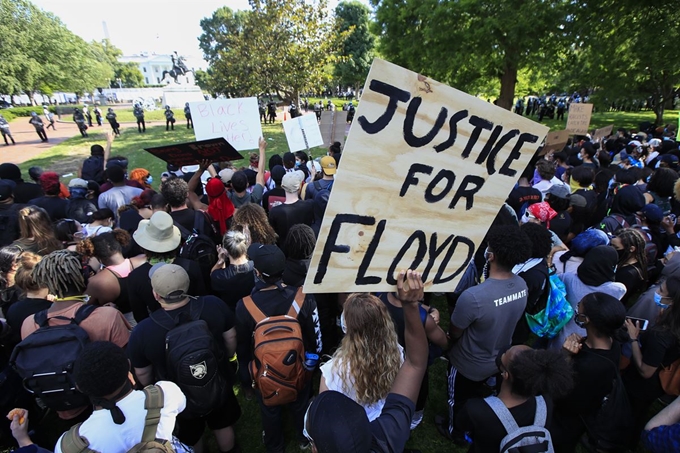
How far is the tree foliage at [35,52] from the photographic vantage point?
37.0 metres

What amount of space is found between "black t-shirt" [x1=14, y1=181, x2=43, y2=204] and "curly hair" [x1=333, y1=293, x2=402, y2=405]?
21.4 feet

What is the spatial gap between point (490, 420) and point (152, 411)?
1902 millimetres

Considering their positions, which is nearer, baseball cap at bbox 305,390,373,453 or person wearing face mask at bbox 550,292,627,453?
baseball cap at bbox 305,390,373,453

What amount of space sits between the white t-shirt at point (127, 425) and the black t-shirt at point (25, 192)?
576 cm

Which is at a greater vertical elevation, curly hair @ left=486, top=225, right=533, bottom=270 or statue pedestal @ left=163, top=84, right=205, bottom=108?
statue pedestal @ left=163, top=84, right=205, bottom=108

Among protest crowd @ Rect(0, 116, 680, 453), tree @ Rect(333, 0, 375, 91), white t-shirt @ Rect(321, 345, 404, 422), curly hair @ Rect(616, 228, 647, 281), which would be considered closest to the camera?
protest crowd @ Rect(0, 116, 680, 453)

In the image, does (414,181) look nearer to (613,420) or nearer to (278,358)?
(278,358)

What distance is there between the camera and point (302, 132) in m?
7.67

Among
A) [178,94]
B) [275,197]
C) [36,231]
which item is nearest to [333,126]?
[275,197]

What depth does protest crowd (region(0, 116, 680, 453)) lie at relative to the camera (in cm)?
187

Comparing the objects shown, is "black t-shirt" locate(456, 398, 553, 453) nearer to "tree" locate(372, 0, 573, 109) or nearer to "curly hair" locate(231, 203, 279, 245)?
"curly hair" locate(231, 203, 279, 245)

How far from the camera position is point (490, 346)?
2766mm

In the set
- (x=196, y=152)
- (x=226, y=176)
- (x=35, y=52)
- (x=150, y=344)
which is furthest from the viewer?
(x=35, y=52)

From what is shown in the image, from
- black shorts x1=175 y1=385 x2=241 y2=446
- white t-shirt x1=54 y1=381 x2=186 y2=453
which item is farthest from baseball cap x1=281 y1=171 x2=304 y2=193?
white t-shirt x1=54 y1=381 x2=186 y2=453
